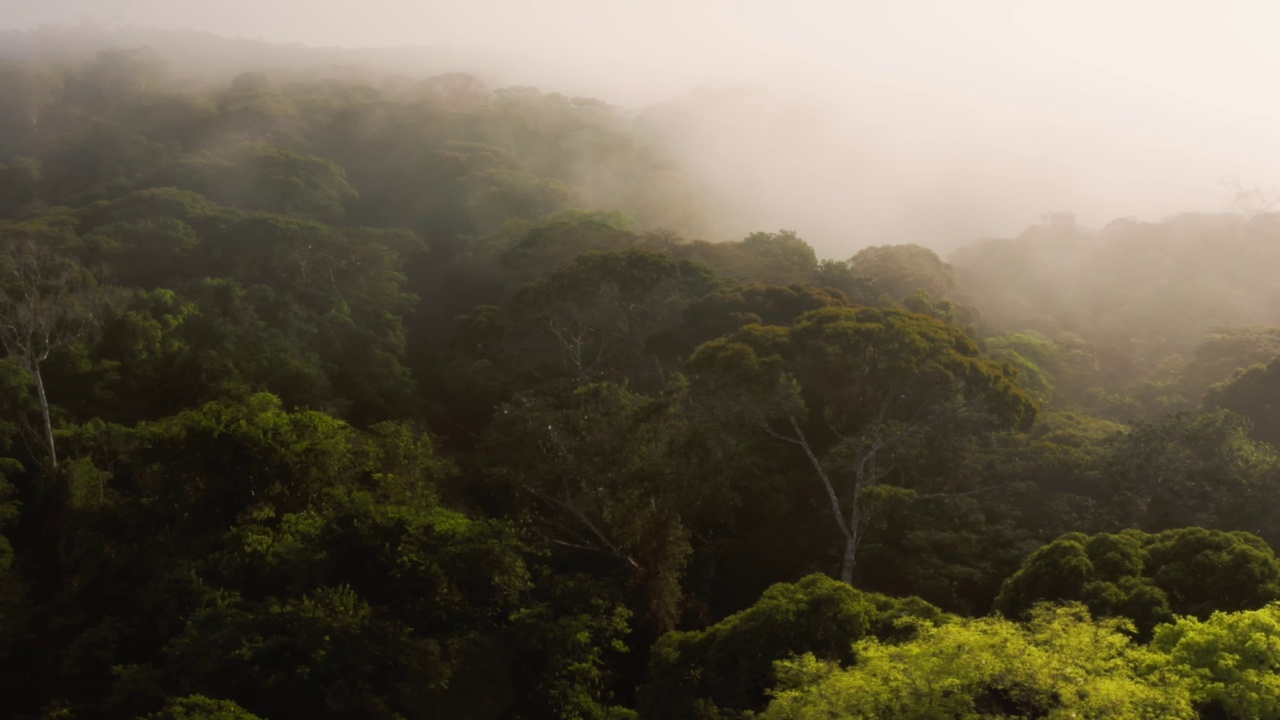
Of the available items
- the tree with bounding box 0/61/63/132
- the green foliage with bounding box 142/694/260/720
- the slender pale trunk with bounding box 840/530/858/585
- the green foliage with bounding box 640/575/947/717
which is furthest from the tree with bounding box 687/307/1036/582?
the tree with bounding box 0/61/63/132

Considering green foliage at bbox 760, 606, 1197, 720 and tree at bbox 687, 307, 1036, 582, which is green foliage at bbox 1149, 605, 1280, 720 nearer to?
green foliage at bbox 760, 606, 1197, 720

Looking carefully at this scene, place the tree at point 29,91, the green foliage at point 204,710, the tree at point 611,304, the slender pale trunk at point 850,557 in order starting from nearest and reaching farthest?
the green foliage at point 204,710 → the slender pale trunk at point 850,557 → the tree at point 611,304 → the tree at point 29,91

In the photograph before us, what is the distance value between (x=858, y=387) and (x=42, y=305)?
20093 mm

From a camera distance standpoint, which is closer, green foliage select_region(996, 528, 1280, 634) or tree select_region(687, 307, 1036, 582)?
green foliage select_region(996, 528, 1280, 634)

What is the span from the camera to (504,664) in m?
15.4

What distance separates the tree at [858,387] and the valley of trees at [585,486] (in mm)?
94

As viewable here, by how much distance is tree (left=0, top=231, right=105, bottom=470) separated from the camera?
843 inches

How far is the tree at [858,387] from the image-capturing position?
2203 cm

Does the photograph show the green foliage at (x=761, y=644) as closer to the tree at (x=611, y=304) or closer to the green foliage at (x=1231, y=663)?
the green foliage at (x=1231, y=663)

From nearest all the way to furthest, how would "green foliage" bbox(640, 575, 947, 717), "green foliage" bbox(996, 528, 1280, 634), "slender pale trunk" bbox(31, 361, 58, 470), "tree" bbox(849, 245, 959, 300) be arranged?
"green foliage" bbox(640, 575, 947, 717) → "green foliage" bbox(996, 528, 1280, 634) → "slender pale trunk" bbox(31, 361, 58, 470) → "tree" bbox(849, 245, 959, 300)

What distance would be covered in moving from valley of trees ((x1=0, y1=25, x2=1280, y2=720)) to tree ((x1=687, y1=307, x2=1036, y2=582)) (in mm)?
94

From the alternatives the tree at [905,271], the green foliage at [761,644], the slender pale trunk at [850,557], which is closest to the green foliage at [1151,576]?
the green foliage at [761,644]

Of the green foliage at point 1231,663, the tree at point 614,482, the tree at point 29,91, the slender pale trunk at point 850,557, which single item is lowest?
the slender pale trunk at point 850,557

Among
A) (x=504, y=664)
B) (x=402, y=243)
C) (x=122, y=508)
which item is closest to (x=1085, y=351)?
(x=402, y=243)
